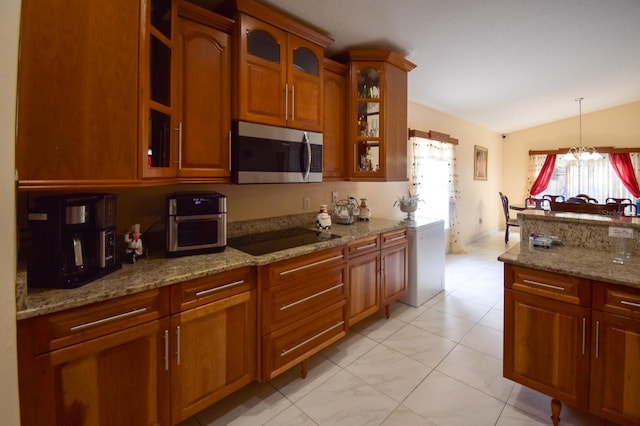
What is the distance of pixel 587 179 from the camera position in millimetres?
6457

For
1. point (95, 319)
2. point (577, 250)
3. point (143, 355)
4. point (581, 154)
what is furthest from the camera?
point (581, 154)

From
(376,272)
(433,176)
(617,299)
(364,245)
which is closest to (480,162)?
(433,176)

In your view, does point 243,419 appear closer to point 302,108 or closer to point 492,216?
point 302,108

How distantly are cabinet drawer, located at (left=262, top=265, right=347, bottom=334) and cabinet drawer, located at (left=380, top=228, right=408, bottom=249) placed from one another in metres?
0.62

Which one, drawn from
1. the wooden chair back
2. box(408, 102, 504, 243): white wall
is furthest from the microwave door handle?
box(408, 102, 504, 243): white wall

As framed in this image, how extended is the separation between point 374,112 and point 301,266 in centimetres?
168

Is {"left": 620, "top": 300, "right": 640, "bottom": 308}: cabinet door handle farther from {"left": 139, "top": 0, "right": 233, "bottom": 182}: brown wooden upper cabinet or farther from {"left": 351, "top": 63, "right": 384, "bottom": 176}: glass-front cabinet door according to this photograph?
{"left": 139, "top": 0, "right": 233, "bottom": 182}: brown wooden upper cabinet

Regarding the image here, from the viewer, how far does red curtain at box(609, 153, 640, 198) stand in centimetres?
589

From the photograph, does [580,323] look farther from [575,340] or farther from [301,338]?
[301,338]

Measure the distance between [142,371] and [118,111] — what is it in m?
1.14

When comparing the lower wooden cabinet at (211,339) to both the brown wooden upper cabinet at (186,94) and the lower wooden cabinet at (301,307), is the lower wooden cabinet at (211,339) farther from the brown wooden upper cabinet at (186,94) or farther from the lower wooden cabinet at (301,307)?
the brown wooden upper cabinet at (186,94)

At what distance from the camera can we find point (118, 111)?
4.17ft

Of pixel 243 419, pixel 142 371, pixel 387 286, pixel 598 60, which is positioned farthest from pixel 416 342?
pixel 598 60

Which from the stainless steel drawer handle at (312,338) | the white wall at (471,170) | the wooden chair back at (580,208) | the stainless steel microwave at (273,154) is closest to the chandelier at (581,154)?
the white wall at (471,170)
